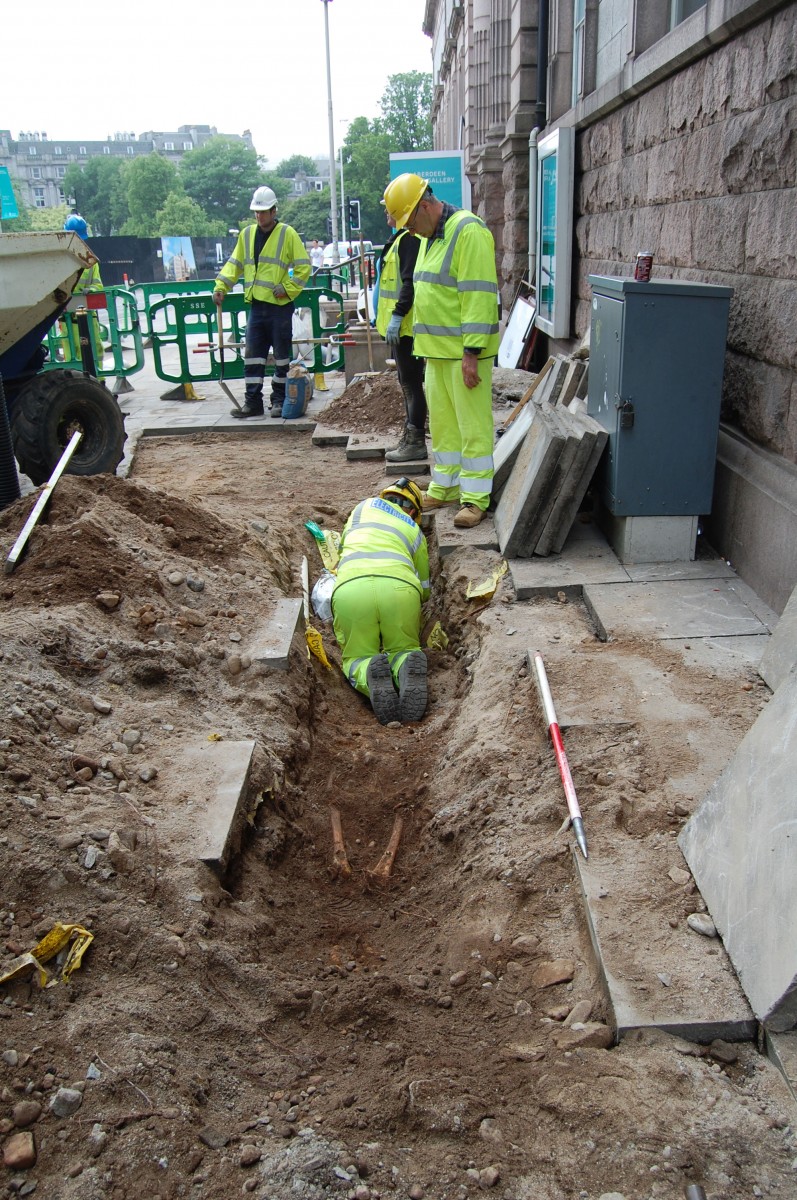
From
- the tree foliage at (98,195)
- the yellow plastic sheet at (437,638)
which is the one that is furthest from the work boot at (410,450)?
the tree foliage at (98,195)

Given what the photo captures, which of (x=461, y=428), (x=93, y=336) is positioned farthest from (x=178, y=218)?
(x=461, y=428)

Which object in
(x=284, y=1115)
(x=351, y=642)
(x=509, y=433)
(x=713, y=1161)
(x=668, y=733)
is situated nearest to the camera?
(x=713, y=1161)

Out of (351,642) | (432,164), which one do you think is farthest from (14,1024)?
(432,164)

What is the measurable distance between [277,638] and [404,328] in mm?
4010

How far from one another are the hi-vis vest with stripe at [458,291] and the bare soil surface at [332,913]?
218 cm

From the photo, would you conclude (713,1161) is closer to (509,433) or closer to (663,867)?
(663,867)

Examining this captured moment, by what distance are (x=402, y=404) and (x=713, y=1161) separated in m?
9.14

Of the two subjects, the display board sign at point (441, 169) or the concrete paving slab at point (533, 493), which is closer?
the concrete paving slab at point (533, 493)

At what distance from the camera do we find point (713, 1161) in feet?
6.53

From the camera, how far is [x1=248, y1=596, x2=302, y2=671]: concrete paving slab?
178 inches

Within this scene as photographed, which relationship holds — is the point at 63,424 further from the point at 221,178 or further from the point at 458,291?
the point at 221,178

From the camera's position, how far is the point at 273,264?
10.2 meters

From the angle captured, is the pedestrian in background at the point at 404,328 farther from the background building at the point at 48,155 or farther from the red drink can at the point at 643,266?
the background building at the point at 48,155

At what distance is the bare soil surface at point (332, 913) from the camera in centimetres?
205
